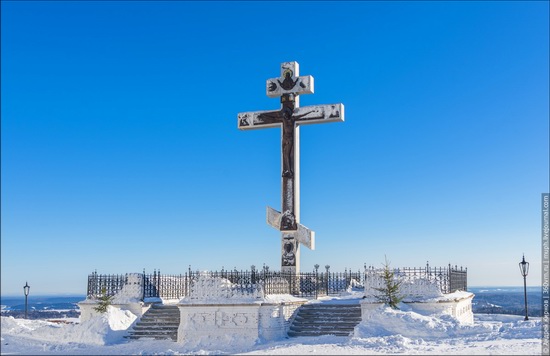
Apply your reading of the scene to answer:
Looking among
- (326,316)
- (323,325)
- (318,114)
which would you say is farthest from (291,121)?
(323,325)

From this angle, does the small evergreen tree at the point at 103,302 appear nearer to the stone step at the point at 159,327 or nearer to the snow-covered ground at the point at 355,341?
the snow-covered ground at the point at 355,341

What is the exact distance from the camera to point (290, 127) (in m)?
26.1

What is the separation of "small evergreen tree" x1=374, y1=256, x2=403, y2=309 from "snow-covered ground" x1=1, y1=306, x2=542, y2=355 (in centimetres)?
46

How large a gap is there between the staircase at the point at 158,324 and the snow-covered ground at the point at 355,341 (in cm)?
57

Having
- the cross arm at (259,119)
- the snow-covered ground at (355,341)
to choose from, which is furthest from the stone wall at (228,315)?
the cross arm at (259,119)

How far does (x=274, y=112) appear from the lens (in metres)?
26.5

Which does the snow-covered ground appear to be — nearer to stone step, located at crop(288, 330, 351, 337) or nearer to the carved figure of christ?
stone step, located at crop(288, 330, 351, 337)

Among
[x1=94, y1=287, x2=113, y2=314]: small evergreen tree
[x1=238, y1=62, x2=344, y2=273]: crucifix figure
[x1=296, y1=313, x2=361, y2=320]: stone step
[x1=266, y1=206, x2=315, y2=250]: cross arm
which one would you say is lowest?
[x1=296, y1=313, x2=361, y2=320]: stone step

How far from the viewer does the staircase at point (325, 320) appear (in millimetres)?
19672

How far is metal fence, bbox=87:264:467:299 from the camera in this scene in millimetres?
20781

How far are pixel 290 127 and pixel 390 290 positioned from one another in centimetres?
933

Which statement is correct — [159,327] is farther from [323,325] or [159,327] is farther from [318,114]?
[318,114]

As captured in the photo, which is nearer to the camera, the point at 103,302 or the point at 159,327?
the point at 159,327

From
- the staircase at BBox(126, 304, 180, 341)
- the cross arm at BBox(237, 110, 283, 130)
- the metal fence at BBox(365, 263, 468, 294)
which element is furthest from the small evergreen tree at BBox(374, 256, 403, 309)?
the cross arm at BBox(237, 110, 283, 130)
